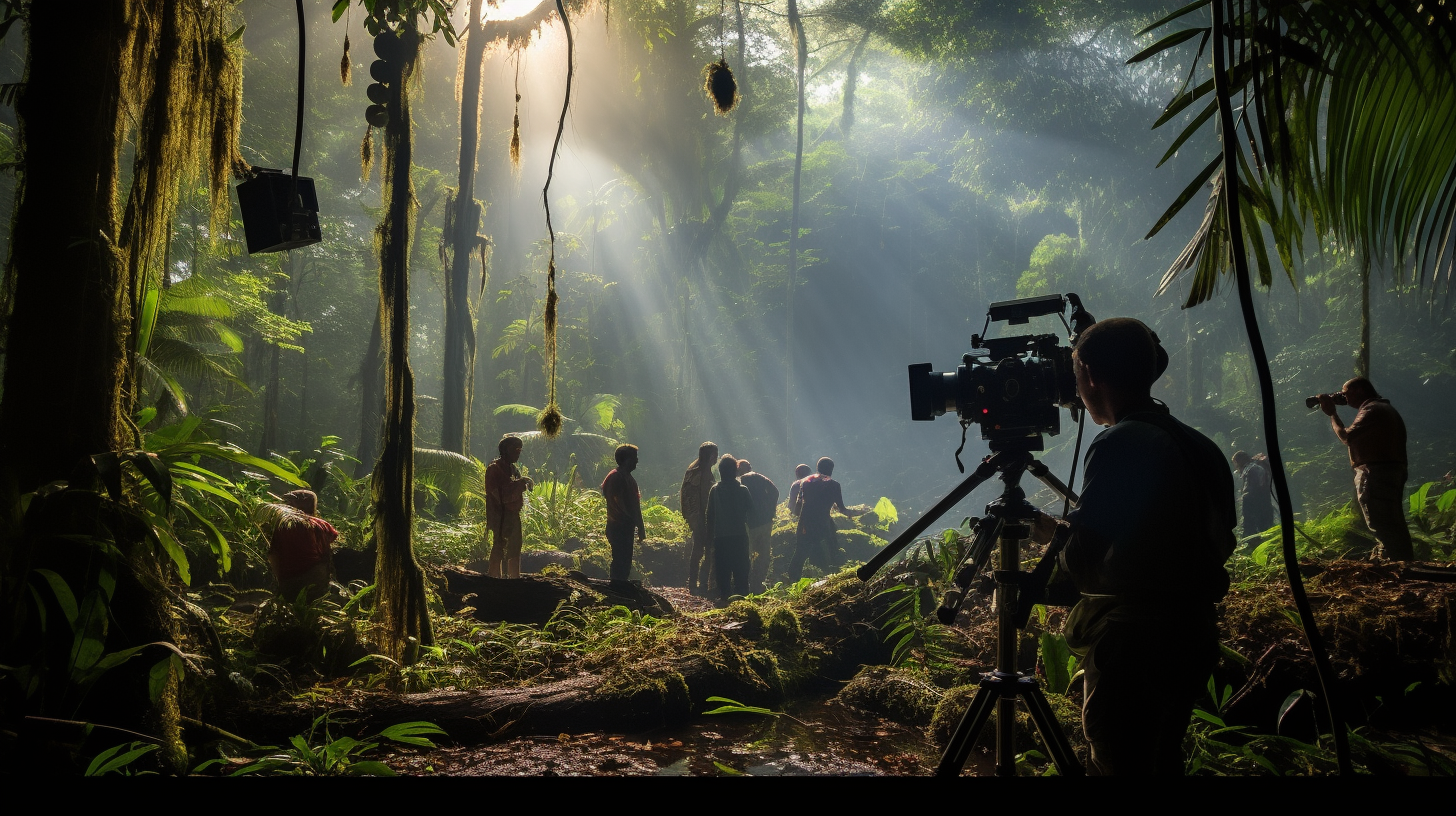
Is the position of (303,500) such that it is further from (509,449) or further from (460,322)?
(460,322)

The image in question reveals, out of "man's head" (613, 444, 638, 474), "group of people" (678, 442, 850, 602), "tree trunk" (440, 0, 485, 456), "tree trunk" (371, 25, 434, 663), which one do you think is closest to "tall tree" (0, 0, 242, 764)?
"tree trunk" (371, 25, 434, 663)

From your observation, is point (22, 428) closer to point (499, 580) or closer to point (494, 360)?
point (499, 580)

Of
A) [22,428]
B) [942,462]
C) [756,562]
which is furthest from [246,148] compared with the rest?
[942,462]

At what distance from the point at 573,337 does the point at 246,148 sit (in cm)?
1523

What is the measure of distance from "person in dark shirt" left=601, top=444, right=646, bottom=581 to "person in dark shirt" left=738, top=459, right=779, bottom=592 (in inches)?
77.5

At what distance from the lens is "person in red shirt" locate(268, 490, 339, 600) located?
5555 millimetres

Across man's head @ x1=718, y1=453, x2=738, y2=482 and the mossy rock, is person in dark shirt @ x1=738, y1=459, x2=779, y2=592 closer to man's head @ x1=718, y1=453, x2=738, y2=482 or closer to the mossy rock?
man's head @ x1=718, y1=453, x2=738, y2=482

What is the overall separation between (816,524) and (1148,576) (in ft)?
32.0

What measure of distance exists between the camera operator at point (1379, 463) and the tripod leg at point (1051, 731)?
17.3 feet

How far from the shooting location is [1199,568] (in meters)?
2.01

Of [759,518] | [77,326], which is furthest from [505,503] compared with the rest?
[77,326]

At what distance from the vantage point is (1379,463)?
6094mm

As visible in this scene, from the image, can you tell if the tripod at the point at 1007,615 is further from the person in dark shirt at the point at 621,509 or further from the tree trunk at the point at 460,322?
the tree trunk at the point at 460,322

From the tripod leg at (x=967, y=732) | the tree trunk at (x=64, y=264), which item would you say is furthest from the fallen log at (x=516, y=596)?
the tripod leg at (x=967, y=732)
